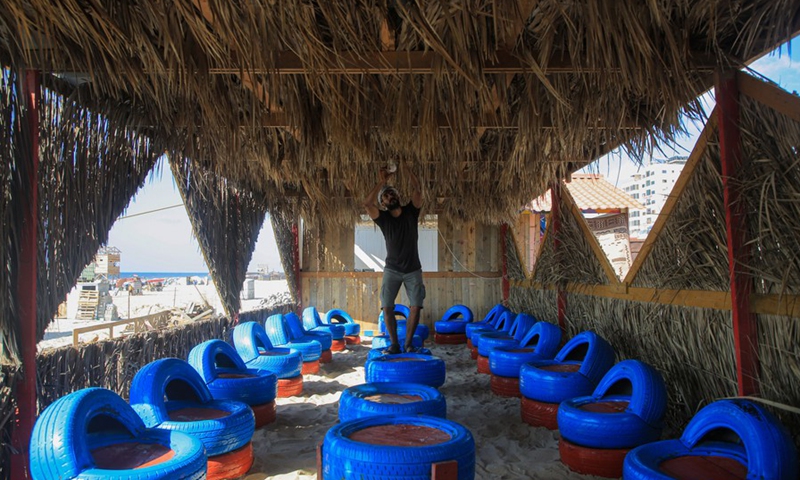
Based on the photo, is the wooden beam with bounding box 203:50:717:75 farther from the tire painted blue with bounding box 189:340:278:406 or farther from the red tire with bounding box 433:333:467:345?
the red tire with bounding box 433:333:467:345

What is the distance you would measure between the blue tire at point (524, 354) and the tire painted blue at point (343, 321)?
3647mm

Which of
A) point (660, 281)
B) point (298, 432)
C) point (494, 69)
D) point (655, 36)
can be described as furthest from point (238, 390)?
point (655, 36)

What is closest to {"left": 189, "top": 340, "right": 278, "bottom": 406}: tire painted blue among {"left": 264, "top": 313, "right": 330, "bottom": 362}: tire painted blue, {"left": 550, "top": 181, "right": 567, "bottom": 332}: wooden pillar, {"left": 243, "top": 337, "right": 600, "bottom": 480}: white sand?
{"left": 243, "top": 337, "right": 600, "bottom": 480}: white sand

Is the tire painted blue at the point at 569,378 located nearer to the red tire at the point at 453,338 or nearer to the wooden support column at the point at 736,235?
the wooden support column at the point at 736,235

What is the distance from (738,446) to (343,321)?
7.29 m

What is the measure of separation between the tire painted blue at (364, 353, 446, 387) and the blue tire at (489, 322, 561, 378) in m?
0.79

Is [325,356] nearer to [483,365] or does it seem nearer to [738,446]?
[483,365]

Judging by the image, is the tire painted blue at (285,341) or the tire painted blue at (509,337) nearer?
the tire painted blue at (509,337)

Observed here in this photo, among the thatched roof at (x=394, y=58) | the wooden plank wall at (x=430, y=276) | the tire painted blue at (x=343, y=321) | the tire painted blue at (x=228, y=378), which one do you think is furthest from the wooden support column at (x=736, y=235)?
the wooden plank wall at (x=430, y=276)

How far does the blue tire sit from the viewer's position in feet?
15.9

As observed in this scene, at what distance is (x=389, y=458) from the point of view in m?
2.01

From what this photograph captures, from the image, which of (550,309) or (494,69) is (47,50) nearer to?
(494,69)

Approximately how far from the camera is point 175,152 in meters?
4.53

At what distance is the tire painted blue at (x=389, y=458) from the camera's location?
2010 mm
